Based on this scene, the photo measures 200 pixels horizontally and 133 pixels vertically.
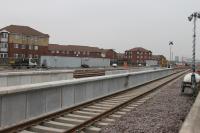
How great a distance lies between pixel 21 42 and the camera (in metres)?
100

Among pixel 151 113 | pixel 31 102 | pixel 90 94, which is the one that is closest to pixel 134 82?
pixel 90 94

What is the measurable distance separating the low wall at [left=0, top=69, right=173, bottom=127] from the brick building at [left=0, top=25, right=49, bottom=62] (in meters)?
81.4

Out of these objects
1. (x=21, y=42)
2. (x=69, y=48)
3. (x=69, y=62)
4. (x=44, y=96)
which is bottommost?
(x=44, y=96)

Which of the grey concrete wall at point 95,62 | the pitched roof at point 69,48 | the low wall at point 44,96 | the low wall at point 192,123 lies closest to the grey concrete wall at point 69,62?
the grey concrete wall at point 95,62

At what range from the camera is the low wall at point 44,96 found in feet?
31.1

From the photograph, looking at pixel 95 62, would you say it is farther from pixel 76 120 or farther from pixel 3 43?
pixel 76 120

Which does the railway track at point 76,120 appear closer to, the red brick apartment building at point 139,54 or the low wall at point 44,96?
the low wall at point 44,96

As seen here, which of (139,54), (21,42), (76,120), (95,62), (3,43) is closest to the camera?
(76,120)

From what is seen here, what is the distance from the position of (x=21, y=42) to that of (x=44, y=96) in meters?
91.3

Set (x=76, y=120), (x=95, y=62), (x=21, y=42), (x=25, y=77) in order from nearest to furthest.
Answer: (x=76, y=120) < (x=25, y=77) < (x=95, y=62) < (x=21, y=42)

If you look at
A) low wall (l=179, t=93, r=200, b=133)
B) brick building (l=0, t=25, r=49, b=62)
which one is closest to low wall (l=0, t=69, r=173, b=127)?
low wall (l=179, t=93, r=200, b=133)

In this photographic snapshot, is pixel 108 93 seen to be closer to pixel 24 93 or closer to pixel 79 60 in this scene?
pixel 24 93

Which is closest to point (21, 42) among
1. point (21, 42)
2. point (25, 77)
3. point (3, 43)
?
point (21, 42)

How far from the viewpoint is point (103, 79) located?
18.2 metres
